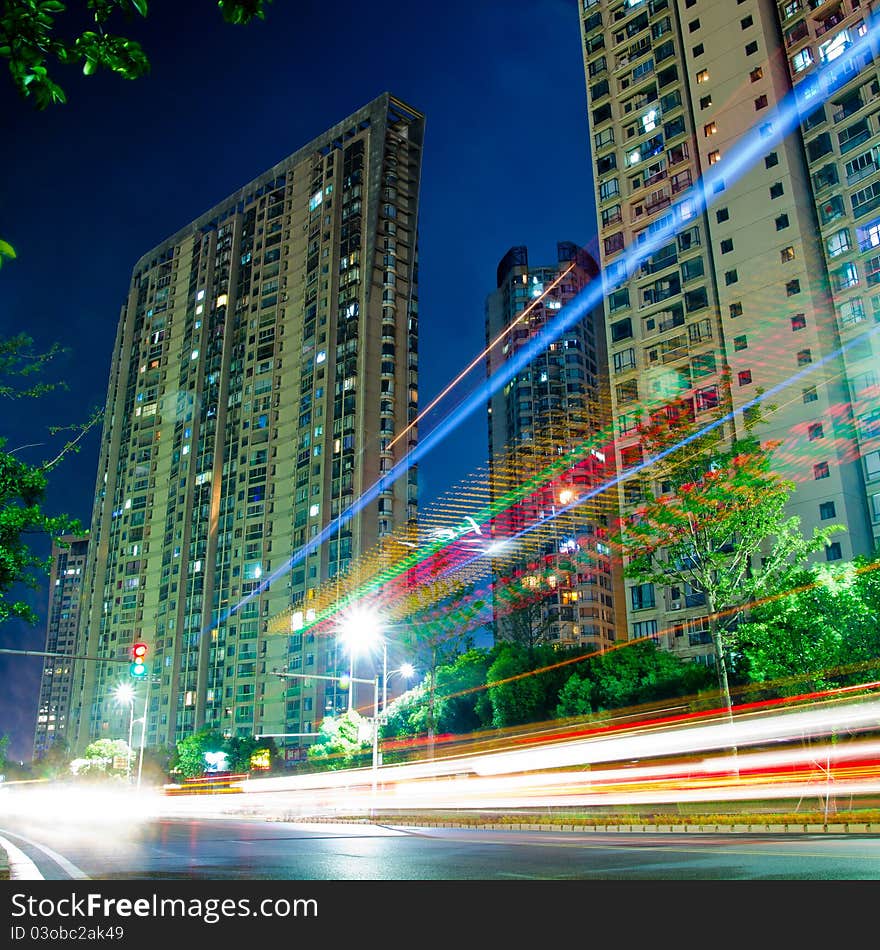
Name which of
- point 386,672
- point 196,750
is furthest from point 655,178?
point 196,750

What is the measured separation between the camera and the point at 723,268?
5931cm

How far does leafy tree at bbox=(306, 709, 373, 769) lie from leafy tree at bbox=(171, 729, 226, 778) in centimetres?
2327

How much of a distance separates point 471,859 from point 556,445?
384 ft

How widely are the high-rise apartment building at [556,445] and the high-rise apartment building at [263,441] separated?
67.2 feet

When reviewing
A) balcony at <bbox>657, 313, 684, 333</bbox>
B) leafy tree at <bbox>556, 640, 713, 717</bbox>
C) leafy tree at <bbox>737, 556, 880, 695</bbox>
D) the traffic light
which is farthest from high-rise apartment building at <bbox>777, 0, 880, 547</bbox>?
the traffic light

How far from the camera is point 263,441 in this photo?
98625mm

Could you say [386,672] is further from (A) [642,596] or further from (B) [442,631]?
(A) [642,596]

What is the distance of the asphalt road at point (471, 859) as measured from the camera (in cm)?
1054
